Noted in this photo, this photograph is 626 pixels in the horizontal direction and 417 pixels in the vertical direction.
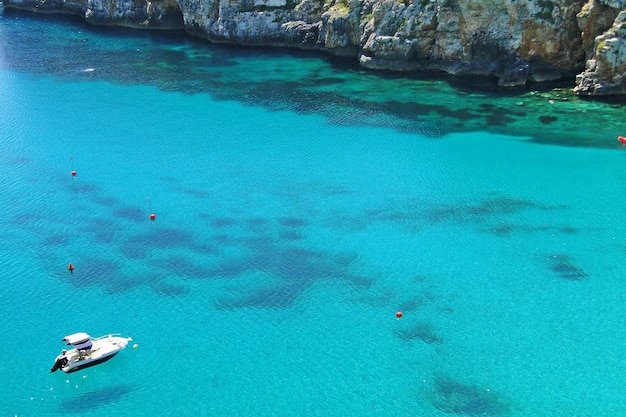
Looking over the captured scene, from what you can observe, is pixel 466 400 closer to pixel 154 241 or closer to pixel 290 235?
pixel 290 235

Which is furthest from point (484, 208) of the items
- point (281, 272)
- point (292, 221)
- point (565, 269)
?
point (281, 272)

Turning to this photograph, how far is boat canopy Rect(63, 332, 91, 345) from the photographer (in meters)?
31.3

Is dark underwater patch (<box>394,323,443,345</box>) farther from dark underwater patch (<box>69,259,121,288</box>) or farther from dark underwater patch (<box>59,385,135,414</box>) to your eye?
dark underwater patch (<box>69,259,121,288</box>)

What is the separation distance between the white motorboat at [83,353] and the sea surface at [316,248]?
52cm

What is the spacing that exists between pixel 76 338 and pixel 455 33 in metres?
53.1

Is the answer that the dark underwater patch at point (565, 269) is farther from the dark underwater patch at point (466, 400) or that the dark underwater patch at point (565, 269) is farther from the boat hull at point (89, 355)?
A: the boat hull at point (89, 355)

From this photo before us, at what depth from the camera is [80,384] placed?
31.2 m

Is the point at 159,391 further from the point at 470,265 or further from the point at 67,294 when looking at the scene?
the point at 470,265

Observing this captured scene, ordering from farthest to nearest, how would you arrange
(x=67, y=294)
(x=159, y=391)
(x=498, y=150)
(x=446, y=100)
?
1. (x=446, y=100)
2. (x=498, y=150)
3. (x=67, y=294)
4. (x=159, y=391)

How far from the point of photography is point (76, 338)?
31.4 meters

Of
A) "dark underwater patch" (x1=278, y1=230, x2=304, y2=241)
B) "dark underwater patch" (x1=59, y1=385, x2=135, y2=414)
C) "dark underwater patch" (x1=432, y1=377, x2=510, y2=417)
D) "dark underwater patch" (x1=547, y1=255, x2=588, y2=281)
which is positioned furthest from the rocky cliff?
"dark underwater patch" (x1=59, y1=385, x2=135, y2=414)

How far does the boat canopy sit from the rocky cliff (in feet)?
169

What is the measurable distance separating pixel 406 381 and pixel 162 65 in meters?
60.3

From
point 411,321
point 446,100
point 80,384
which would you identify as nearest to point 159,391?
point 80,384
